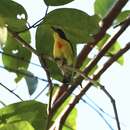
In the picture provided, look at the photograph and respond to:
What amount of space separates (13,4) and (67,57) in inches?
21.3

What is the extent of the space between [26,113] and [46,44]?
13 centimetres

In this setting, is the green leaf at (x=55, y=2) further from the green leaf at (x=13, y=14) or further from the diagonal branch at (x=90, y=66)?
the diagonal branch at (x=90, y=66)

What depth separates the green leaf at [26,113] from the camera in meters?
0.79

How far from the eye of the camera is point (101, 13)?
38.1 inches

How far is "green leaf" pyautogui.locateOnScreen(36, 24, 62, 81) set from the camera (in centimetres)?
74

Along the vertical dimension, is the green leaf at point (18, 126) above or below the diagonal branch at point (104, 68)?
below

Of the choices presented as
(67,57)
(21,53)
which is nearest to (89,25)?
(21,53)

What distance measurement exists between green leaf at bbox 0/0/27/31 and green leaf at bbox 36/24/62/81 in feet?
0.20

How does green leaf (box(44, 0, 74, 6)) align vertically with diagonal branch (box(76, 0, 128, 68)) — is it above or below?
above

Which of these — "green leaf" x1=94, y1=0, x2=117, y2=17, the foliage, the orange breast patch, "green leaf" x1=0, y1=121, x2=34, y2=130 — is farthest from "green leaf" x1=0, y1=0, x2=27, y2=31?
the orange breast patch

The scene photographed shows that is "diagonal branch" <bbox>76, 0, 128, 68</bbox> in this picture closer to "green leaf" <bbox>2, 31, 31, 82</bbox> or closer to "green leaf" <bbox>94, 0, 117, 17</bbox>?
"green leaf" <bbox>94, 0, 117, 17</bbox>

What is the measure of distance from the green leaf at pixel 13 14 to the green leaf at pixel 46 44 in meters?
0.06

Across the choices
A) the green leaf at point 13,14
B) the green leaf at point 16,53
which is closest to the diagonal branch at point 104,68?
the green leaf at point 16,53

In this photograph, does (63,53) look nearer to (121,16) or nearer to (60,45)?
(60,45)
